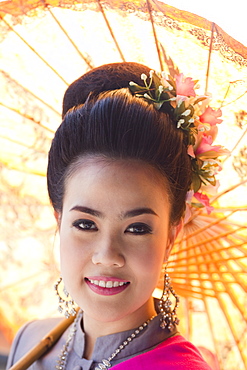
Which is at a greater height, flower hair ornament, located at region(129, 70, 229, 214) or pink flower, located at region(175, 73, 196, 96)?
pink flower, located at region(175, 73, 196, 96)

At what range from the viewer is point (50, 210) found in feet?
7.00

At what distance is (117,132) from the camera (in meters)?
1.61

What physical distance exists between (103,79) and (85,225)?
0.53m

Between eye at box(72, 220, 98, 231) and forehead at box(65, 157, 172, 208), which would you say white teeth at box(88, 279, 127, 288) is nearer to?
eye at box(72, 220, 98, 231)

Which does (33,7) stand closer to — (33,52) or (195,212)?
(33,52)

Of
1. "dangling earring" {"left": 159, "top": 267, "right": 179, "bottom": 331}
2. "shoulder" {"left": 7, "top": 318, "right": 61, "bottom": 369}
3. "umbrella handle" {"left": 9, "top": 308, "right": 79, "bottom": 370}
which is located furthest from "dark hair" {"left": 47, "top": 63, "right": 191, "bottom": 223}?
"shoulder" {"left": 7, "top": 318, "right": 61, "bottom": 369}

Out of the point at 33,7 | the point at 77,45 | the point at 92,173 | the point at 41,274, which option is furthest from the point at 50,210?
the point at 33,7

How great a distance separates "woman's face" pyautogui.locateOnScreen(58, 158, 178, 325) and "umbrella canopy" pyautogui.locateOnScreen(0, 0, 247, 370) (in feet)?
1.00

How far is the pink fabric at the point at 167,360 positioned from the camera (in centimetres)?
165

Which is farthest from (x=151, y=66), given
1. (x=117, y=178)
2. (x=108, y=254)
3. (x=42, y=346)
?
(x=42, y=346)

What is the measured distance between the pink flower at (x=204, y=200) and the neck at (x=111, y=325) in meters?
0.43

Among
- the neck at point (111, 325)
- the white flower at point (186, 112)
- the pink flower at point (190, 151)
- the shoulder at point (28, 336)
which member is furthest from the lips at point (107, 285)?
the shoulder at point (28, 336)

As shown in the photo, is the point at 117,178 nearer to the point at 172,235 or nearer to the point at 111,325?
the point at 172,235

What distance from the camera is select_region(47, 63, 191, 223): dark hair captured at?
1.61m
